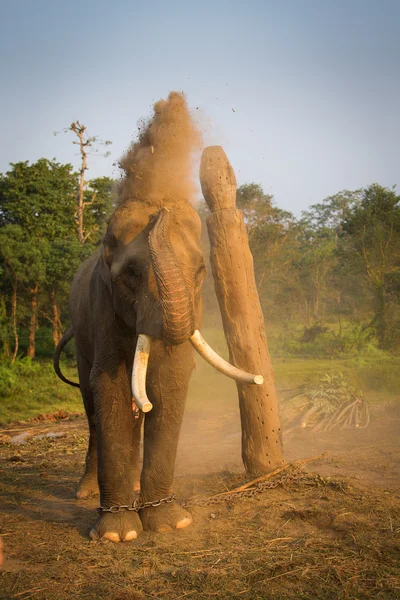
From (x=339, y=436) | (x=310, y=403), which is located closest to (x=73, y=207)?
(x=310, y=403)

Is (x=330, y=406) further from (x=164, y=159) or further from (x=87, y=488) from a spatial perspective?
(x=164, y=159)

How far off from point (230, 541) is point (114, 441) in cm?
127

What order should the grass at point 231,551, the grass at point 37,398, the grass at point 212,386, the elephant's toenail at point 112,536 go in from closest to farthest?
the grass at point 231,551, the elephant's toenail at point 112,536, the grass at point 212,386, the grass at point 37,398

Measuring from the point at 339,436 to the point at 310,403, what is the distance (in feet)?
5.85

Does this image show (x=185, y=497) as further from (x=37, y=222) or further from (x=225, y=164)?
(x=37, y=222)

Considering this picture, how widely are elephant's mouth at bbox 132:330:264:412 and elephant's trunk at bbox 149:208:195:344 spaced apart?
0.21m

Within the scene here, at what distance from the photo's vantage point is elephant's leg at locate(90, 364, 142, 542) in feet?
16.8

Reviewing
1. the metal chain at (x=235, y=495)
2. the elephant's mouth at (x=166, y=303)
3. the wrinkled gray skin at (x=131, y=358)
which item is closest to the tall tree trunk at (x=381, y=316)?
the metal chain at (x=235, y=495)

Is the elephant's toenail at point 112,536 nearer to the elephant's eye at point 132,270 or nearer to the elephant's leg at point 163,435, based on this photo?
the elephant's leg at point 163,435

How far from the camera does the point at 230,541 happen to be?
4.67 m

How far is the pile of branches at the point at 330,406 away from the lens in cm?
1040

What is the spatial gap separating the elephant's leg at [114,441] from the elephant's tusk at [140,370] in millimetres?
732

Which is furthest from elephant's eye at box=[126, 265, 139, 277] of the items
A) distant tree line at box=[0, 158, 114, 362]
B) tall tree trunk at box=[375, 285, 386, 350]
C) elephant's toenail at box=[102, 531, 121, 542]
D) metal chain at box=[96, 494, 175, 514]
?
tall tree trunk at box=[375, 285, 386, 350]

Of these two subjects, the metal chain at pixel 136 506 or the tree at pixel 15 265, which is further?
the tree at pixel 15 265
